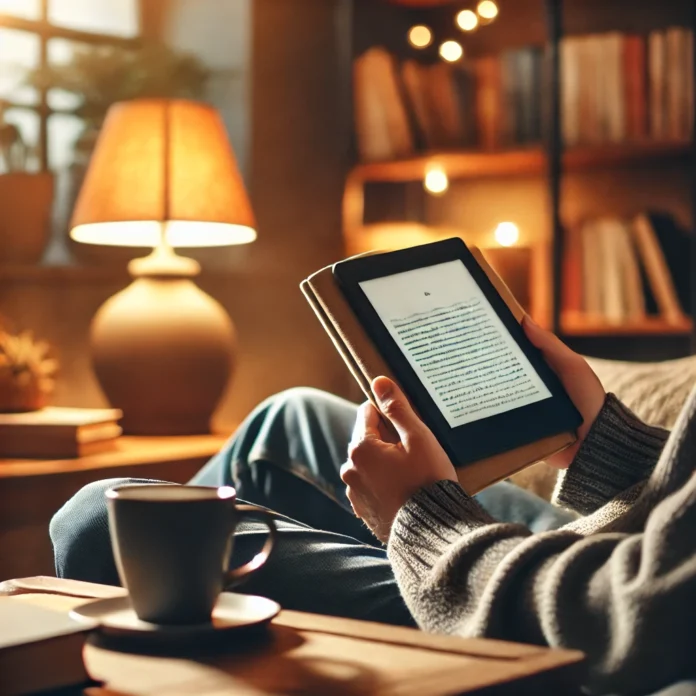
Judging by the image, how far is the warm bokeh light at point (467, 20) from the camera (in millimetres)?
2885

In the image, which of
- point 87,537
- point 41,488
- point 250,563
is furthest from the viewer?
point 41,488

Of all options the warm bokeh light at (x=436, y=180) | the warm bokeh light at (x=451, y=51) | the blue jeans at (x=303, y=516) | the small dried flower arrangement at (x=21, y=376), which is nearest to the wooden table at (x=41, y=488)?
the small dried flower arrangement at (x=21, y=376)

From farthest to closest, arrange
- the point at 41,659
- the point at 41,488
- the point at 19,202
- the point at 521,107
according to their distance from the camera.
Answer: the point at 521,107 < the point at 19,202 < the point at 41,488 < the point at 41,659

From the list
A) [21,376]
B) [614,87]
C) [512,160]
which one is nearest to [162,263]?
[21,376]

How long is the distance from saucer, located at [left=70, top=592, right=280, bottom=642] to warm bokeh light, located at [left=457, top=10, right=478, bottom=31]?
2.44m

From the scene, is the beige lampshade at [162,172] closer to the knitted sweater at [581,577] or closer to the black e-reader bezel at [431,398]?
the black e-reader bezel at [431,398]

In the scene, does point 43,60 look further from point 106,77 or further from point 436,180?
point 436,180

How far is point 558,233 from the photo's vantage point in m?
2.57

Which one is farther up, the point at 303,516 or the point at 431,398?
the point at 431,398

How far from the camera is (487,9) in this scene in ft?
9.41

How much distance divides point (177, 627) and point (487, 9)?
8.26 ft

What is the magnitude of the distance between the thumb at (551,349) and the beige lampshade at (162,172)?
41.2 inches

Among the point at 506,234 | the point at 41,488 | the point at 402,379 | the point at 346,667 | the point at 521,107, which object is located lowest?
the point at 41,488

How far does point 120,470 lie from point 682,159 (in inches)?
64.9
